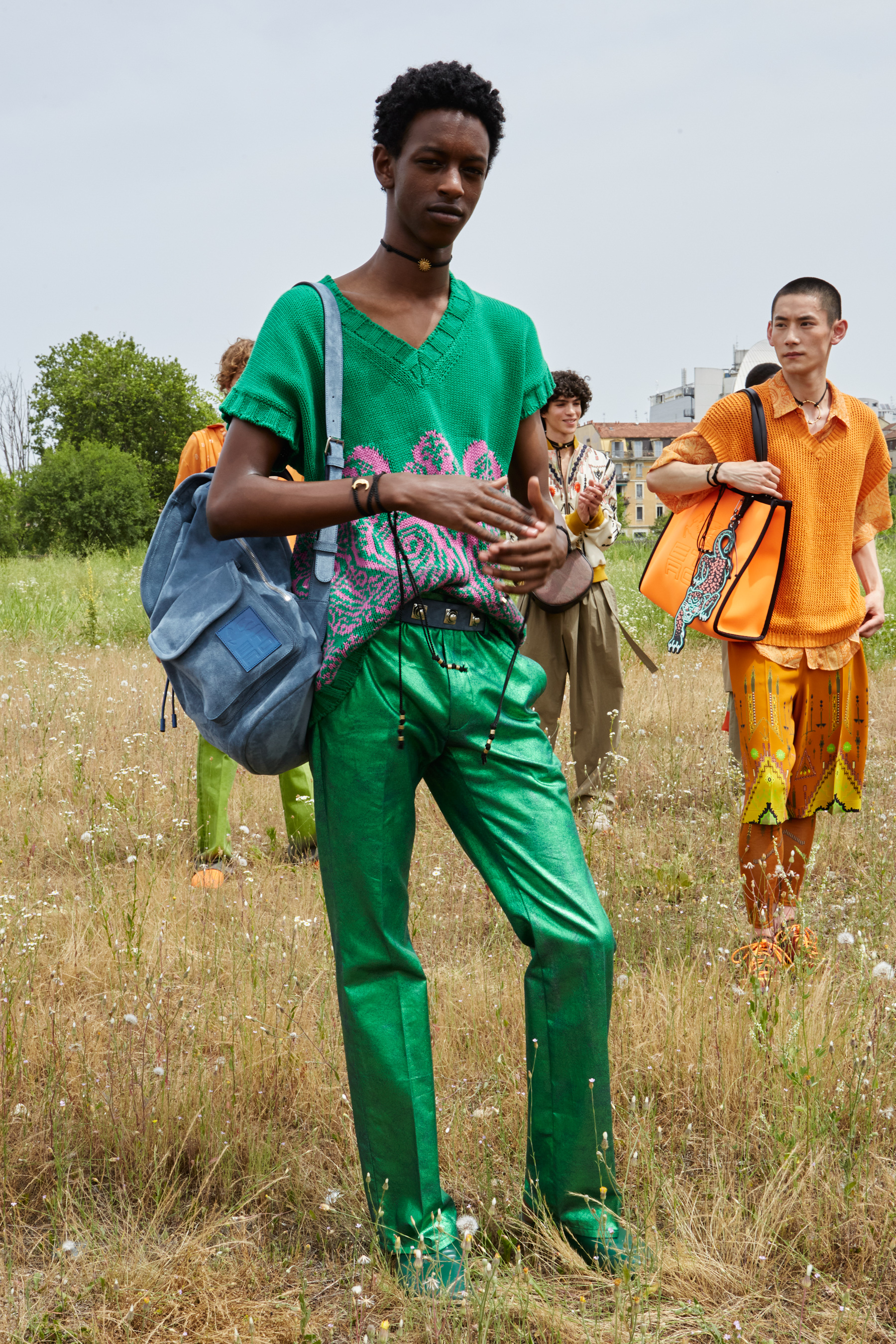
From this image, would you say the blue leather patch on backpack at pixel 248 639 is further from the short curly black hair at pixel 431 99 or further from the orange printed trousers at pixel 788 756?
the orange printed trousers at pixel 788 756

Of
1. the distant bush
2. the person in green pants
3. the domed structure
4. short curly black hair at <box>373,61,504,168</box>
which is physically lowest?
the person in green pants

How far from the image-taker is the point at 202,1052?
3340 mm

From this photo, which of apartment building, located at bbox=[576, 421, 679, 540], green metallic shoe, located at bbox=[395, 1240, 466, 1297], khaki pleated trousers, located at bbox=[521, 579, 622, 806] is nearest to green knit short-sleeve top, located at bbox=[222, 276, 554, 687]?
green metallic shoe, located at bbox=[395, 1240, 466, 1297]

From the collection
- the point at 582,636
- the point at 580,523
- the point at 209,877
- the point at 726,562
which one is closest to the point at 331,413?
the point at 726,562

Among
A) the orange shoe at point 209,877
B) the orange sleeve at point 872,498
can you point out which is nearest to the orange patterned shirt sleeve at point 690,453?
the orange sleeve at point 872,498

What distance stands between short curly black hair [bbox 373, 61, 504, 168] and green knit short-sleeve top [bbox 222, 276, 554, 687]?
1.04ft

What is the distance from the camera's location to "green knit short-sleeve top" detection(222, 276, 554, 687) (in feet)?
7.04

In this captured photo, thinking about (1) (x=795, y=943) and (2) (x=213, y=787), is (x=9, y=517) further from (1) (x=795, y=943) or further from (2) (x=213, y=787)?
(1) (x=795, y=943)

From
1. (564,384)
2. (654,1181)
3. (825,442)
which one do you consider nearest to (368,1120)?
(654,1181)

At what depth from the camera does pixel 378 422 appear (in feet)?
7.28

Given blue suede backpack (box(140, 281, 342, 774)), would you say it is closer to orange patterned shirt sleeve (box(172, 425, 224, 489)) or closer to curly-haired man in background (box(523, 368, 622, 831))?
orange patterned shirt sleeve (box(172, 425, 224, 489))

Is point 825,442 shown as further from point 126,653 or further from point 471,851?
point 126,653

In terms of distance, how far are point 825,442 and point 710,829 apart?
2254 millimetres

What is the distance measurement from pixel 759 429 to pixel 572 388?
2429 millimetres
